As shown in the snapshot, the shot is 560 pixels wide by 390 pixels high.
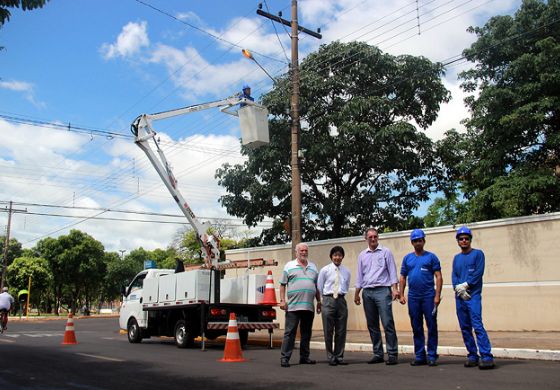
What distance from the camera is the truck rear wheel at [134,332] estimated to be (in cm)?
1463

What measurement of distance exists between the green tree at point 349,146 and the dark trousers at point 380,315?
1106 centimetres

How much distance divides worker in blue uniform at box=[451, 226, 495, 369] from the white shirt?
167 centimetres

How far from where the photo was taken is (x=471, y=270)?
6867 millimetres

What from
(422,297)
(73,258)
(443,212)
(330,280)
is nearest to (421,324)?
(422,297)

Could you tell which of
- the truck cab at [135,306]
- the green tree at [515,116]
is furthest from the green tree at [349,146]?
the truck cab at [135,306]

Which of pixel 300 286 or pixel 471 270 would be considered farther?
pixel 300 286

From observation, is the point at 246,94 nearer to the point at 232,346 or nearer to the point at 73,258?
the point at 232,346

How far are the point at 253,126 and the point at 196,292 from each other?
4559 millimetres

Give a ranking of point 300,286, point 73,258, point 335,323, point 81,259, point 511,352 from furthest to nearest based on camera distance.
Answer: point 81,259, point 73,258, point 511,352, point 300,286, point 335,323

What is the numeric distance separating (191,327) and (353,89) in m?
11.2

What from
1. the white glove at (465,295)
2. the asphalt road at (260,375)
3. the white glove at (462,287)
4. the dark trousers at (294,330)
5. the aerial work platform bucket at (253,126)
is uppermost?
the aerial work platform bucket at (253,126)

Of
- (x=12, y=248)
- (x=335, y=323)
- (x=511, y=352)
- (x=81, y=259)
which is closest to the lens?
(x=335, y=323)

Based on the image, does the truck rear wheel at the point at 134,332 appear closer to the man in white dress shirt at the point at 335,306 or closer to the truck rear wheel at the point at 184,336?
the truck rear wheel at the point at 184,336

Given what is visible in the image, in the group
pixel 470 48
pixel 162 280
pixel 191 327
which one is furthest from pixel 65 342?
pixel 470 48
